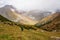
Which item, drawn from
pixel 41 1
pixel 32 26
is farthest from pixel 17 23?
pixel 41 1

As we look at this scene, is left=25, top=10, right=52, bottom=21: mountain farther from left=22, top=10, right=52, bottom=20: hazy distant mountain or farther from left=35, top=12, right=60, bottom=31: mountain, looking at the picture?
left=35, top=12, right=60, bottom=31: mountain

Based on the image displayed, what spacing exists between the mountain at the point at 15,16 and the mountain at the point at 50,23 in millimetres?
1401

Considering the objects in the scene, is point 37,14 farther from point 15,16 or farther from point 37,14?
point 15,16

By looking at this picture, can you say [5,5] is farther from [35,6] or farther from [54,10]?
[54,10]

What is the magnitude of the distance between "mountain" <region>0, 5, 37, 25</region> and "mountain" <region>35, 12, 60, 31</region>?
4.60 feet

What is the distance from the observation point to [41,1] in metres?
27.9

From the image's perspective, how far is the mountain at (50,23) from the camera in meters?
27.2

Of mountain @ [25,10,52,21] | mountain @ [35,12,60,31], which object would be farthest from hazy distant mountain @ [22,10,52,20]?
mountain @ [35,12,60,31]

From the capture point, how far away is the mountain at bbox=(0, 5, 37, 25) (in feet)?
89.4

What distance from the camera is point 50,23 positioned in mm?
30609

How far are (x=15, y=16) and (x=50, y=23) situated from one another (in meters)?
5.62

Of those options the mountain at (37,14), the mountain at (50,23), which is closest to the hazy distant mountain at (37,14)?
the mountain at (37,14)

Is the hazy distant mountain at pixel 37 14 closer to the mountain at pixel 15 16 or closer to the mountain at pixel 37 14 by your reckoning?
the mountain at pixel 37 14

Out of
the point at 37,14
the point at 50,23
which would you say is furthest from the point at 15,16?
the point at 50,23
